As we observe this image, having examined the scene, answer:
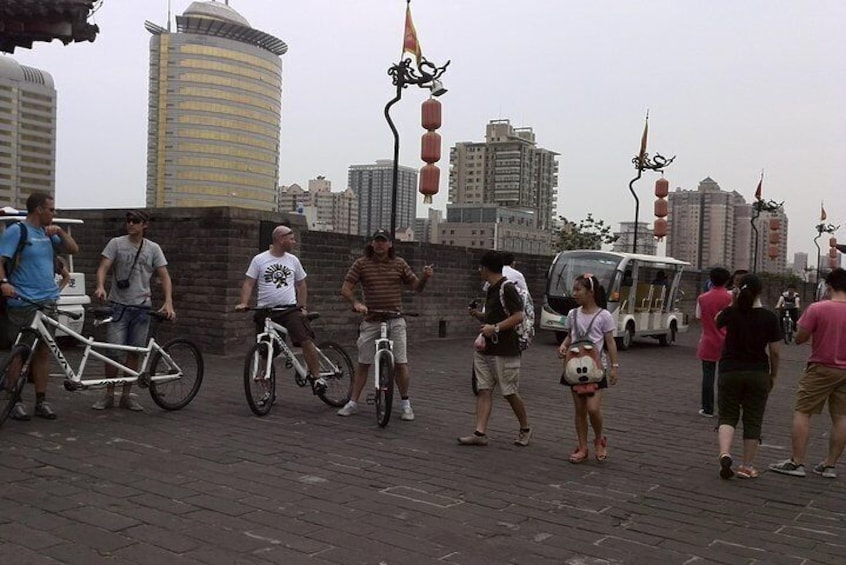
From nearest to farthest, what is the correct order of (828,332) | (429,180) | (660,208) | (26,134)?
(828,332), (429,180), (660,208), (26,134)

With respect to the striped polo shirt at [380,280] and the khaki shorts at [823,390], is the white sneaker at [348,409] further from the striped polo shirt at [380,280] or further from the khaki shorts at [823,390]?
the khaki shorts at [823,390]

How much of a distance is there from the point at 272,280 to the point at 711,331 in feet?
15.7

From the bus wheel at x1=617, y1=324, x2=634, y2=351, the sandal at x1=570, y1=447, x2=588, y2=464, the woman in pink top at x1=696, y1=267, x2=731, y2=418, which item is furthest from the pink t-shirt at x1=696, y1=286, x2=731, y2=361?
the bus wheel at x1=617, y1=324, x2=634, y2=351

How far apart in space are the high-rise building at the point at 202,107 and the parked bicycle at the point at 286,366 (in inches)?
3565

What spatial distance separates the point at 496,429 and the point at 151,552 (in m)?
4.12

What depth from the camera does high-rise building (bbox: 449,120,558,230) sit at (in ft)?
146

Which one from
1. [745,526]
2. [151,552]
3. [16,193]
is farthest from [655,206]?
[16,193]

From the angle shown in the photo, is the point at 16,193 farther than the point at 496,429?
Yes

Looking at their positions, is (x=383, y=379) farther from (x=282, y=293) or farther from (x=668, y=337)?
(x=668, y=337)

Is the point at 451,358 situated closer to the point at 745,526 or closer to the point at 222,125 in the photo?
the point at 745,526

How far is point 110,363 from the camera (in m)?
7.09

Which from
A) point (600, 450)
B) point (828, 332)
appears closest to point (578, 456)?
point (600, 450)

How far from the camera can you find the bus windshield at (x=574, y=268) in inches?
688

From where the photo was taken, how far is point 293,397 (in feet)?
28.4
